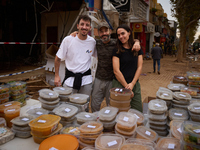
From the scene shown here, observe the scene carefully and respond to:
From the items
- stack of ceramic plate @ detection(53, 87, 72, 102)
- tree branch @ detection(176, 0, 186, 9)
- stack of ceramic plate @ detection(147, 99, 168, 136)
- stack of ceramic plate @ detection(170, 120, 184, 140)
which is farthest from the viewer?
tree branch @ detection(176, 0, 186, 9)

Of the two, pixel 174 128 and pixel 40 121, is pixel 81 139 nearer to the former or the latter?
pixel 40 121

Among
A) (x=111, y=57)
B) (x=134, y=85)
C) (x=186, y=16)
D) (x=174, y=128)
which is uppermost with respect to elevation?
(x=186, y=16)

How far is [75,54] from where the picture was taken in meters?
2.90

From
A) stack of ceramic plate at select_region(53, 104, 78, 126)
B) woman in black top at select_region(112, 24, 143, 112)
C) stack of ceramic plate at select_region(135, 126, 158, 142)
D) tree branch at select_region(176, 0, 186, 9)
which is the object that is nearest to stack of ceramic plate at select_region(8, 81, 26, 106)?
stack of ceramic plate at select_region(53, 104, 78, 126)

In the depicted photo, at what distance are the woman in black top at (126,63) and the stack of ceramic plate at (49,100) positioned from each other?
1041 mm

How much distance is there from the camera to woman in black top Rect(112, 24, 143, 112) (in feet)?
8.51

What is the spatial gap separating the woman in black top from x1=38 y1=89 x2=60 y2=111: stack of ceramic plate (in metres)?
1.04

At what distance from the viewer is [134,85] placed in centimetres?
275

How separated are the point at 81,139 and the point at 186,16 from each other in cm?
1901

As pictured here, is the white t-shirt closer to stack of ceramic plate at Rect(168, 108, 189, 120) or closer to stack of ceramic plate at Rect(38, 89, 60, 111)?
stack of ceramic plate at Rect(38, 89, 60, 111)

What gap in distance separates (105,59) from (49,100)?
126 centimetres

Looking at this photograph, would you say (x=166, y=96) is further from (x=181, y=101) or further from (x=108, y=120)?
(x=108, y=120)

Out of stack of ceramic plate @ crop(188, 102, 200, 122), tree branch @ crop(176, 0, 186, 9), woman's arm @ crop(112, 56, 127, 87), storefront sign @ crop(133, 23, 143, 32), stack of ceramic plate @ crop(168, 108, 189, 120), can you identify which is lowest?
stack of ceramic plate @ crop(168, 108, 189, 120)

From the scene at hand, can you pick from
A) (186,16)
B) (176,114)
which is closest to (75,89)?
(176,114)
